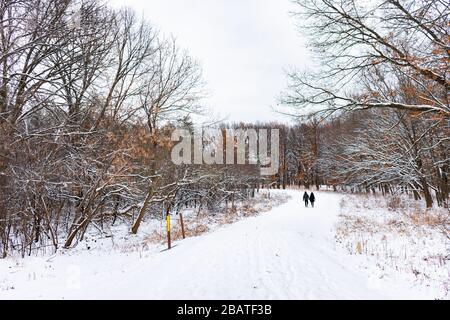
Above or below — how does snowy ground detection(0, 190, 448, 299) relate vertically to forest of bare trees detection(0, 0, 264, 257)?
below

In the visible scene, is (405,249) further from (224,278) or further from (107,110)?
(107,110)

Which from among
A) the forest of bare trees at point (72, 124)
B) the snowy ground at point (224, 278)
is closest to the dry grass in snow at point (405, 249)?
the snowy ground at point (224, 278)

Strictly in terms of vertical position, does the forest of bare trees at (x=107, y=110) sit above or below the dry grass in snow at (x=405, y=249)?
above

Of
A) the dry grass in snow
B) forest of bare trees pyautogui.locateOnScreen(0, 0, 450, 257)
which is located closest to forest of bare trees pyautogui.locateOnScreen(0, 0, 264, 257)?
forest of bare trees pyautogui.locateOnScreen(0, 0, 450, 257)

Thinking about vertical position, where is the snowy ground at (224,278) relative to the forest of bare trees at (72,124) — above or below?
below

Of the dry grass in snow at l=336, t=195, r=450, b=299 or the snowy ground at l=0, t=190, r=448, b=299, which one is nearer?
the snowy ground at l=0, t=190, r=448, b=299

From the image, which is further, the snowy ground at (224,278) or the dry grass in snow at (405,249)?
the dry grass in snow at (405,249)

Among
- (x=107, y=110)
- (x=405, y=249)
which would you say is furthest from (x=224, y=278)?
(x=107, y=110)

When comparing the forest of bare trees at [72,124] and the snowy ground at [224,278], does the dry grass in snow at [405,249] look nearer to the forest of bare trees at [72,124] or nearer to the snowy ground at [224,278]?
the snowy ground at [224,278]

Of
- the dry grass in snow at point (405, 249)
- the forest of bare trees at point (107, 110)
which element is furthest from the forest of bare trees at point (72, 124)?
the dry grass in snow at point (405, 249)

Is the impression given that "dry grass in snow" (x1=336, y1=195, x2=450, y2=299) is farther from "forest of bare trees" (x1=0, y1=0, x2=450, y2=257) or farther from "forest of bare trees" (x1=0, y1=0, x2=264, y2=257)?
"forest of bare trees" (x1=0, y1=0, x2=264, y2=257)

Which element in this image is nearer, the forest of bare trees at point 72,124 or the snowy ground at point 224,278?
the snowy ground at point 224,278

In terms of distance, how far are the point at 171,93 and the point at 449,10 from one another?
1389cm
